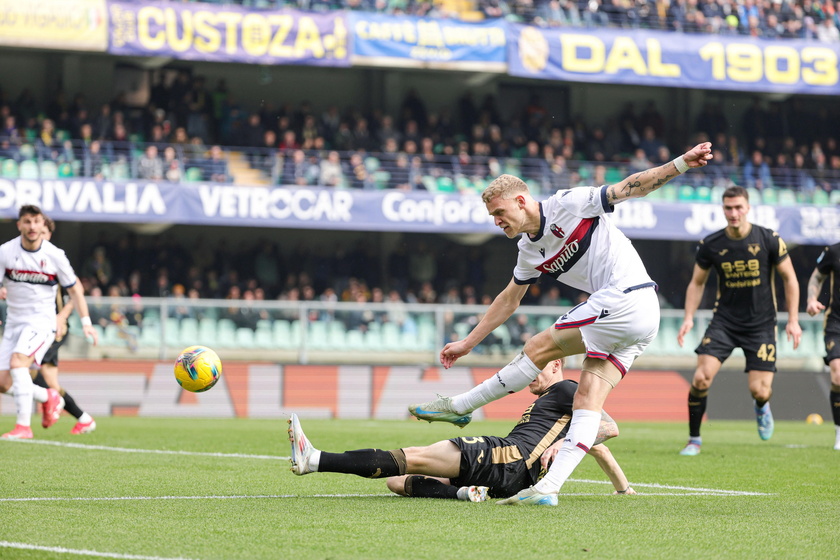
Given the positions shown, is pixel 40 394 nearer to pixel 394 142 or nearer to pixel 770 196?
pixel 394 142

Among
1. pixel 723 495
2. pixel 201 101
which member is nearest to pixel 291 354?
pixel 201 101

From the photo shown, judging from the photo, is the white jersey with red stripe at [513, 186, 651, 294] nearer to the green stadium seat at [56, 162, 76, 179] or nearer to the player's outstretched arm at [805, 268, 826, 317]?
the player's outstretched arm at [805, 268, 826, 317]

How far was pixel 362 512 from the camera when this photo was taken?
19.6 feet

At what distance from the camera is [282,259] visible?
2583 centimetres

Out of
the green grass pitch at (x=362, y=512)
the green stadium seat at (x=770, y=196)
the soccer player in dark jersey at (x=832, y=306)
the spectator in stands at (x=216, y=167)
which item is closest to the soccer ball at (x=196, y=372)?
the green grass pitch at (x=362, y=512)

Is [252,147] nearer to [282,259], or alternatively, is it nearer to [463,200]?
[282,259]

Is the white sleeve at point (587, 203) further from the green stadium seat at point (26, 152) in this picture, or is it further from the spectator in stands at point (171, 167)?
the green stadium seat at point (26, 152)

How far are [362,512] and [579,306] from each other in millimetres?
1731

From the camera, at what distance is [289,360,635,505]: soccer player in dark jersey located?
6094 millimetres

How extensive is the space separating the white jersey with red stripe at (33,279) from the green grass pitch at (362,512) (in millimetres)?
1396

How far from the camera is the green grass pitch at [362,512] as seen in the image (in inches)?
186

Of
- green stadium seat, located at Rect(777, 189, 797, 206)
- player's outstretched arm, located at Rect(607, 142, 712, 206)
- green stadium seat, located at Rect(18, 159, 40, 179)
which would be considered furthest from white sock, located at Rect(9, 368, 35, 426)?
green stadium seat, located at Rect(777, 189, 797, 206)

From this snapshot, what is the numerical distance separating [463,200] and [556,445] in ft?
60.2

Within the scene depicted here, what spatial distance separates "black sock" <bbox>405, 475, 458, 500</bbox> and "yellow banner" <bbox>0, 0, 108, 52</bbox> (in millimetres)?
19264
